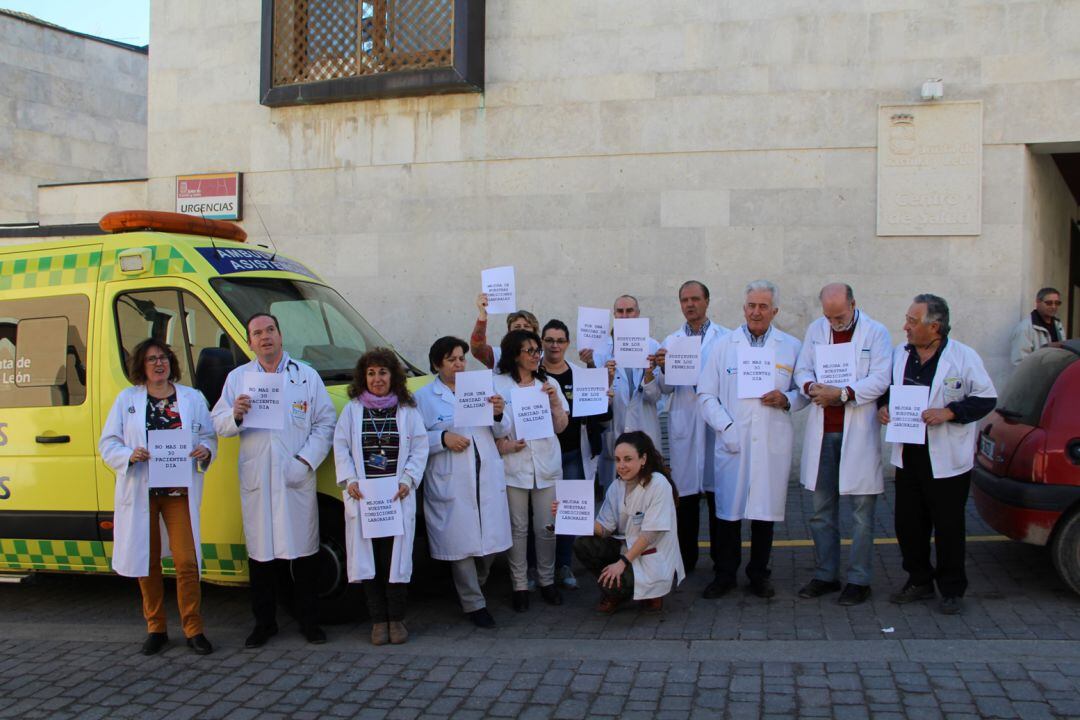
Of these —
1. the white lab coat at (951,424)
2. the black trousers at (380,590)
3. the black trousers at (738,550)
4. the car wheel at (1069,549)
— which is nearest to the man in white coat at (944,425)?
the white lab coat at (951,424)

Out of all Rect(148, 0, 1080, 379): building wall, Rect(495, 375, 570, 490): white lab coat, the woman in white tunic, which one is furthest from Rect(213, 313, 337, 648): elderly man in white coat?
Rect(148, 0, 1080, 379): building wall

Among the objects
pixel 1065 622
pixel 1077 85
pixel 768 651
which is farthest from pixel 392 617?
pixel 1077 85

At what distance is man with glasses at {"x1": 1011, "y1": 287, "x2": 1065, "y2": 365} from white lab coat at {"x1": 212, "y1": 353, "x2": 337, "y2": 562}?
21.8 ft

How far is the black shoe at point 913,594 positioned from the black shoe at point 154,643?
4.38m

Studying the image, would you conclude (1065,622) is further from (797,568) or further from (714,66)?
(714,66)

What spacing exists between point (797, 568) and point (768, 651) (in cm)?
176

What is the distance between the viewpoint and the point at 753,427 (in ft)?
20.2

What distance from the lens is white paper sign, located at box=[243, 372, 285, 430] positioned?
212 inches

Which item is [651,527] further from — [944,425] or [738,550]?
[944,425]

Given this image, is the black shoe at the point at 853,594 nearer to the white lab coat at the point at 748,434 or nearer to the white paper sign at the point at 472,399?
the white lab coat at the point at 748,434

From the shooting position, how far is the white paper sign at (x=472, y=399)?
5.75 metres

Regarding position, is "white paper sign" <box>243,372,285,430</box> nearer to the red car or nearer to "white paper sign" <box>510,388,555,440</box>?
"white paper sign" <box>510,388,555,440</box>

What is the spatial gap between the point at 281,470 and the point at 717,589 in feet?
9.24

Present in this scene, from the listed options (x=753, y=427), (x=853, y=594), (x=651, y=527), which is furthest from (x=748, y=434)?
(x=853, y=594)
